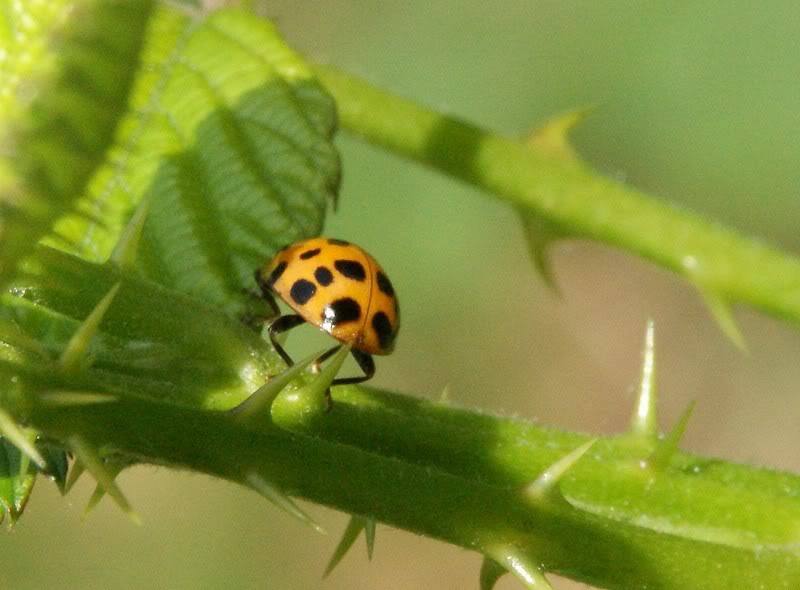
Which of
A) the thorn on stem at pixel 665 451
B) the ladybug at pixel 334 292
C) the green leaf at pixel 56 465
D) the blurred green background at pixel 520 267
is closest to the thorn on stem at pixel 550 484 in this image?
the thorn on stem at pixel 665 451

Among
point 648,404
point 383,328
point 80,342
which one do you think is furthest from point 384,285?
point 80,342

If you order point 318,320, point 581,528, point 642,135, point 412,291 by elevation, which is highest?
point 642,135

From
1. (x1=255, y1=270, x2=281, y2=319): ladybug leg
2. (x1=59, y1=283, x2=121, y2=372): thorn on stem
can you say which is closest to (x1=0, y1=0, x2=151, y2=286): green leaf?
(x1=59, y1=283, x2=121, y2=372): thorn on stem

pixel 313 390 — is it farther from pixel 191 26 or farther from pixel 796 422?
pixel 796 422

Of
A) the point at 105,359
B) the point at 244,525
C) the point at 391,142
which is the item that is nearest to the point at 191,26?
the point at 391,142

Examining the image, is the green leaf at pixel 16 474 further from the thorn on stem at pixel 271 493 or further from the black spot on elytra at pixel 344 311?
the black spot on elytra at pixel 344 311

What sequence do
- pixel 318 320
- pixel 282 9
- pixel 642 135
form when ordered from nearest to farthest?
pixel 318 320 < pixel 642 135 < pixel 282 9
